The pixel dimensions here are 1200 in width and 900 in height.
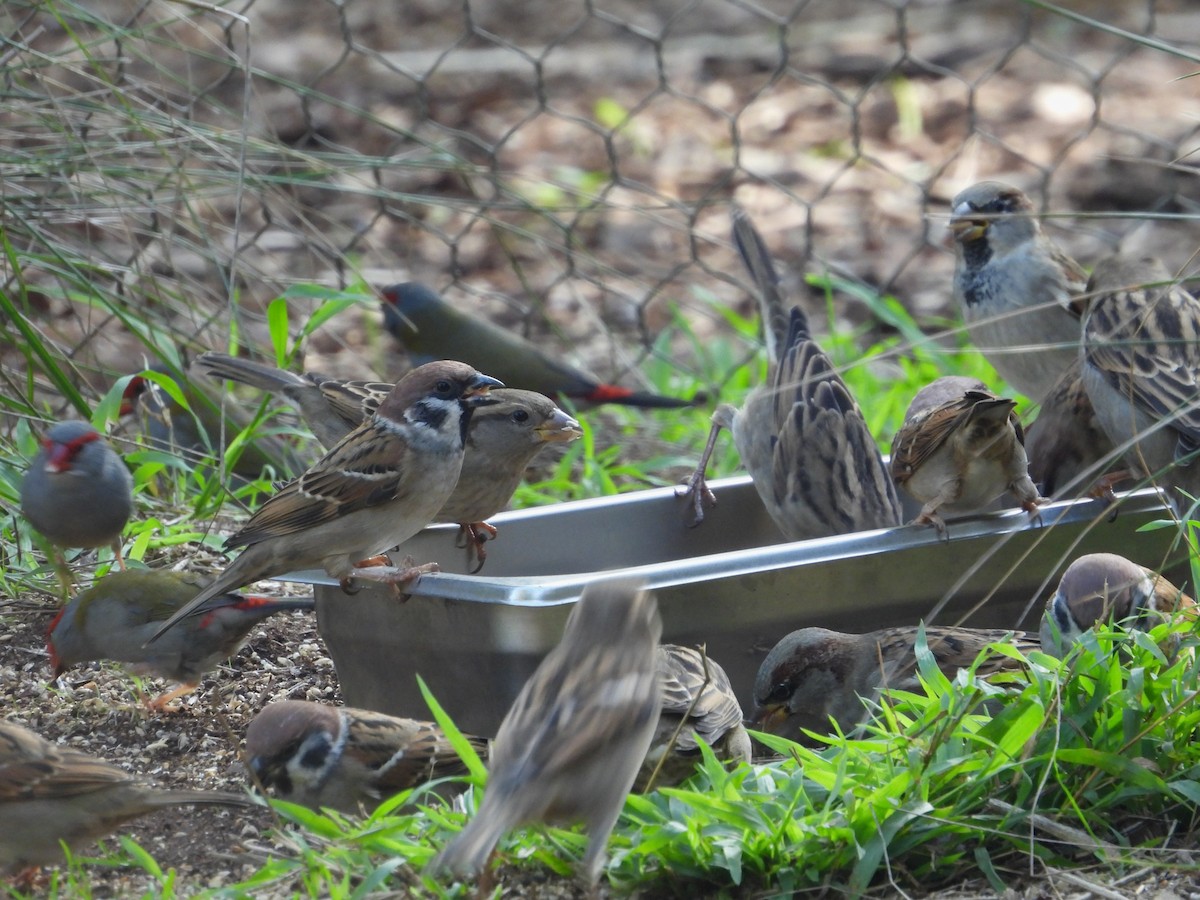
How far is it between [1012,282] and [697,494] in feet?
4.51

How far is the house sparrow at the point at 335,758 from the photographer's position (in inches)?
118

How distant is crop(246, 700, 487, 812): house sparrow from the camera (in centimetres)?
300

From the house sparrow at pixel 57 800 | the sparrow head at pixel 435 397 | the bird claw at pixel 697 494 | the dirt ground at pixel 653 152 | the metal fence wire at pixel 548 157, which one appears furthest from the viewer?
the dirt ground at pixel 653 152

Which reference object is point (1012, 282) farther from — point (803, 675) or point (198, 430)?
point (198, 430)

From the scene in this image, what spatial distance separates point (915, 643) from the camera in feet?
10.7

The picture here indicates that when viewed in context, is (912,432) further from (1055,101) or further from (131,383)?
(1055,101)

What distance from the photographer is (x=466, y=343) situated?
581 centimetres

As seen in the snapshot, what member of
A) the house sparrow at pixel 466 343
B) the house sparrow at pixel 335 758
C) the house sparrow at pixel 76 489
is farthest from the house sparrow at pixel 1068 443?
the house sparrow at pixel 76 489

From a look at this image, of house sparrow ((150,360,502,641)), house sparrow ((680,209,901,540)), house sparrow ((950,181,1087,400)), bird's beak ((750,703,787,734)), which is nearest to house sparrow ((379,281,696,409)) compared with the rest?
house sparrow ((680,209,901,540))

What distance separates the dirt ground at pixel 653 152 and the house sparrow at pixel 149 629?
0.59 metres

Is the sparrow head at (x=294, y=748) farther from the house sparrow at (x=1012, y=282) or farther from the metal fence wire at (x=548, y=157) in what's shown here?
the house sparrow at (x=1012, y=282)

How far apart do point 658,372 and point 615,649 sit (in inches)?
147

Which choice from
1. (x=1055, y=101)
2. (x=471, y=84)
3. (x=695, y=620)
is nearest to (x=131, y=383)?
(x=695, y=620)

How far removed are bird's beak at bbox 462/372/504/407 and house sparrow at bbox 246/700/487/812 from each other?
3.70ft
